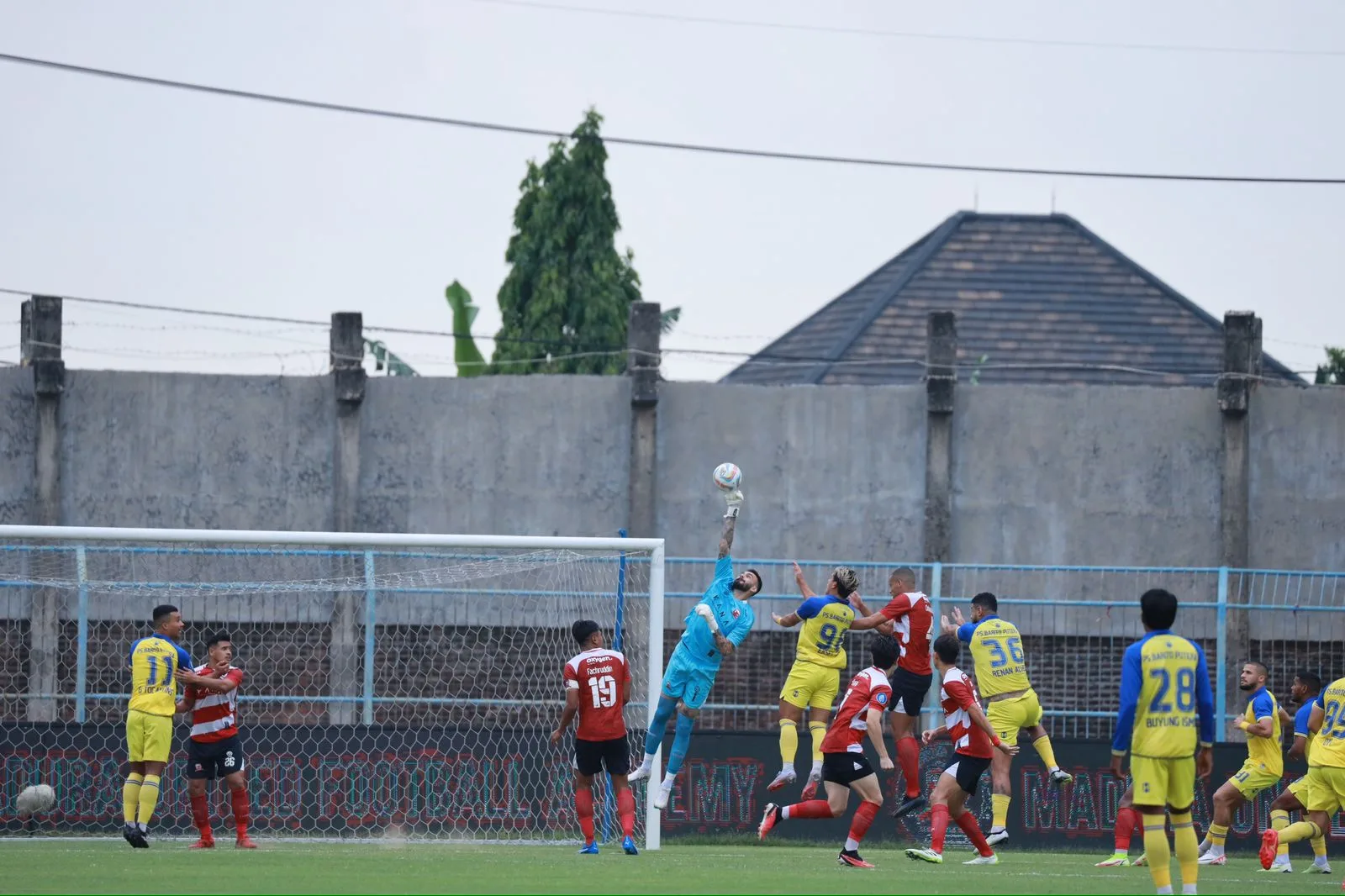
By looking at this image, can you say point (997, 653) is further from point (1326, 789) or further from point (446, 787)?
point (446, 787)

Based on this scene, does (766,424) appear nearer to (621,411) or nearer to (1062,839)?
(621,411)

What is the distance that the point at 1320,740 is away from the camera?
1439cm

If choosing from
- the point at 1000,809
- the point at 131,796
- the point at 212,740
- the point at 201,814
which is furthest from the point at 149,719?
the point at 1000,809

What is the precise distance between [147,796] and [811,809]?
553cm

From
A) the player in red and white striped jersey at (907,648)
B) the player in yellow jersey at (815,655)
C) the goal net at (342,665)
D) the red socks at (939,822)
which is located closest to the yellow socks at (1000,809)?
the red socks at (939,822)

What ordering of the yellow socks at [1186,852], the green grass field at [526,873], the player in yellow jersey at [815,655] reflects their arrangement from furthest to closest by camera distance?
the player in yellow jersey at [815,655] < the green grass field at [526,873] < the yellow socks at [1186,852]

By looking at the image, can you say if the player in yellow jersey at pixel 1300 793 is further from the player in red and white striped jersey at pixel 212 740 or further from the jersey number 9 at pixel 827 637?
the player in red and white striped jersey at pixel 212 740

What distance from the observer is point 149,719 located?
14.4m

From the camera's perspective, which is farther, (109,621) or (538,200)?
(538,200)

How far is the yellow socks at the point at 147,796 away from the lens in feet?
47.6

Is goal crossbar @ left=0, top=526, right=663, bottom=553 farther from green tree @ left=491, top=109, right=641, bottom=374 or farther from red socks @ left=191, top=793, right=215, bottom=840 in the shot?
green tree @ left=491, top=109, right=641, bottom=374

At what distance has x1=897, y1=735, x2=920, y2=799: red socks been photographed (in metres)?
15.2

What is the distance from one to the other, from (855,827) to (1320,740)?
13.5 feet

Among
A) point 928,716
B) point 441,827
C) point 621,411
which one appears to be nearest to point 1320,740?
point 928,716
